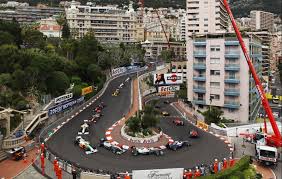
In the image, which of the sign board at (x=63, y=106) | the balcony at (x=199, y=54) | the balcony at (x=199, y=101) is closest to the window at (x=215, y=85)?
the balcony at (x=199, y=101)

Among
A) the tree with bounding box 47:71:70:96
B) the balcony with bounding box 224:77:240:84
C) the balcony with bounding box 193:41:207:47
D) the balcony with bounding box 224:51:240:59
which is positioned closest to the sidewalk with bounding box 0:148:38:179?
the tree with bounding box 47:71:70:96

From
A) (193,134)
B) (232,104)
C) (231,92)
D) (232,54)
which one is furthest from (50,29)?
(193,134)

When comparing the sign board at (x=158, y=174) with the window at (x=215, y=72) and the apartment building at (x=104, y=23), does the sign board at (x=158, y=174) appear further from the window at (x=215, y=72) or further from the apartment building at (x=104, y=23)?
the apartment building at (x=104, y=23)

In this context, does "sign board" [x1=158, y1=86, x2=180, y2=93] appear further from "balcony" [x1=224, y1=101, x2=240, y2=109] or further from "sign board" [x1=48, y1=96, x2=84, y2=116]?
"sign board" [x1=48, y1=96, x2=84, y2=116]

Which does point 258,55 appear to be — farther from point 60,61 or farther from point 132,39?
point 132,39

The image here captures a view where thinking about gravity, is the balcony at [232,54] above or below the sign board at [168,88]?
above

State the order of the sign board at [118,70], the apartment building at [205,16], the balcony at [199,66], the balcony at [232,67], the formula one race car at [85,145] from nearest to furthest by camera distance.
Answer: the formula one race car at [85,145] < the balcony at [232,67] < the balcony at [199,66] < the sign board at [118,70] < the apartment building at [205,16]
